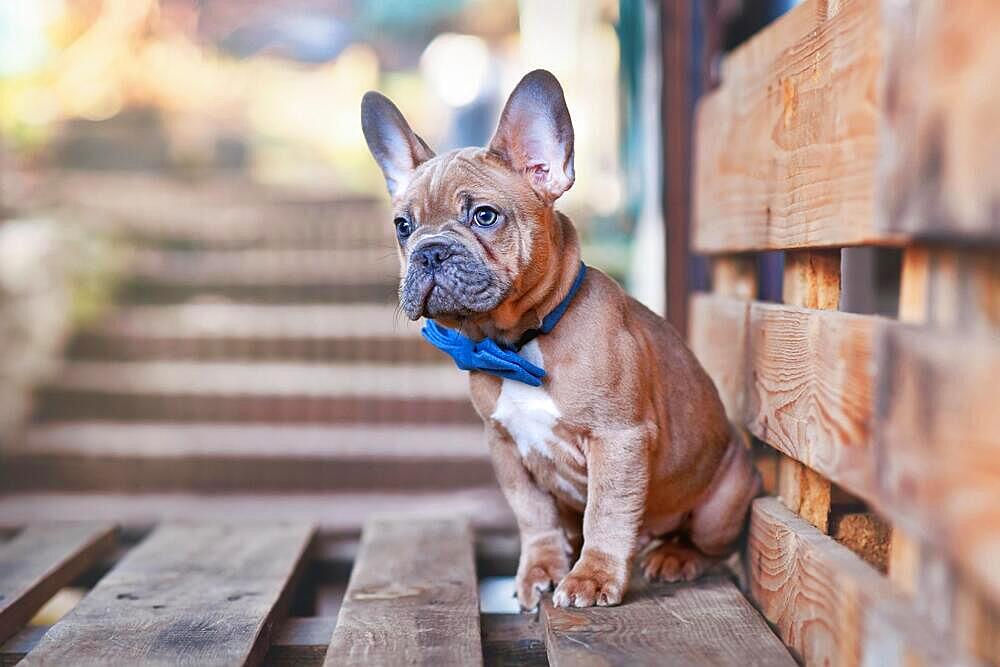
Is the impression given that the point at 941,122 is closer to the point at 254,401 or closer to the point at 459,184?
the point at 459,184

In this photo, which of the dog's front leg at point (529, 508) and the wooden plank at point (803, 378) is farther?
the dog's front leg at point (529, 508)

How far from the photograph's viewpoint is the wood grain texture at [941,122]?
1362 mm

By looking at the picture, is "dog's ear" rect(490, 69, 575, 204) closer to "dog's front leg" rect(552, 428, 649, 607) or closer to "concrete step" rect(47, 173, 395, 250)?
"dog's front leg" rect(552, 428, 649, 607)

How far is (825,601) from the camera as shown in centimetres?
203

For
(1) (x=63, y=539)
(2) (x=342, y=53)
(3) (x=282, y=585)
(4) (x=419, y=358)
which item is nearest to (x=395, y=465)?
(4) (x=419, y=358)

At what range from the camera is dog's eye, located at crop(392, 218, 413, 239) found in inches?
103

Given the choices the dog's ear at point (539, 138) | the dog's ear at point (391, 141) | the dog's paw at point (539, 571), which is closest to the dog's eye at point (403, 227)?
the dog's ear at point (391, 141)

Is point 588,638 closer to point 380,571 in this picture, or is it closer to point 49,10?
point 380,571

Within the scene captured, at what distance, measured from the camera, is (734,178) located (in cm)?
301

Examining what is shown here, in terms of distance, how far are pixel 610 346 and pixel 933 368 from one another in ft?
3.43

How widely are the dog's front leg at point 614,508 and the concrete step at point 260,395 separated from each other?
3.28 m

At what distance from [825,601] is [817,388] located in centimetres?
41

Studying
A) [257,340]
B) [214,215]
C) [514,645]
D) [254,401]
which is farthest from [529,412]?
[214,215]

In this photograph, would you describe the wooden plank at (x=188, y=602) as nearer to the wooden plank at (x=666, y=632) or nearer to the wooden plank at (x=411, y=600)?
the wooden plank at (x=411, y=600)
